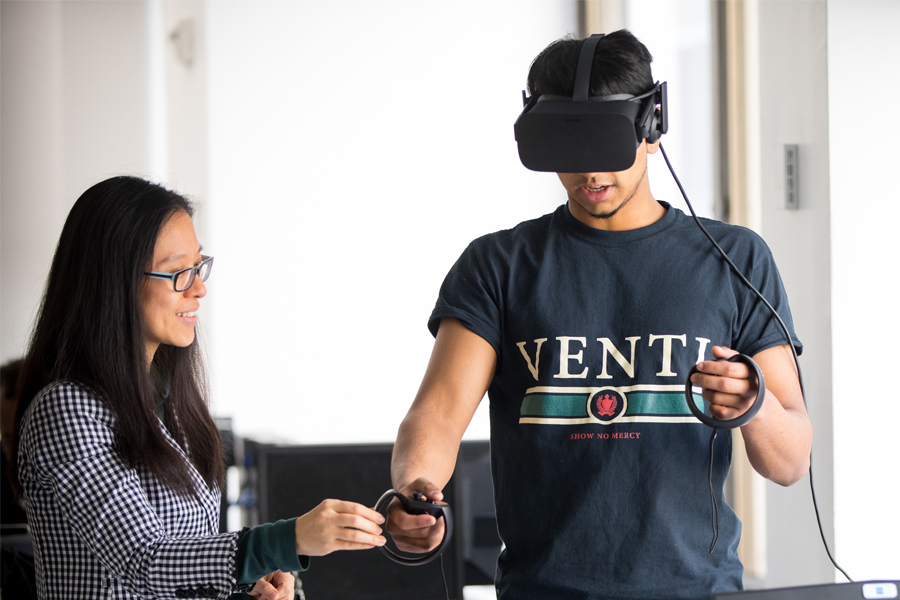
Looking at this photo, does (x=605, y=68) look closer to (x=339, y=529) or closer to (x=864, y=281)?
(x=339, y=529)

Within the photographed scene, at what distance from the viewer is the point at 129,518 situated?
1241 mm

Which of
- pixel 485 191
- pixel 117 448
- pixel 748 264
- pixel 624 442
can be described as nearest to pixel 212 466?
pixel 117 448

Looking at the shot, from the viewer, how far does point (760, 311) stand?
50.4 inches

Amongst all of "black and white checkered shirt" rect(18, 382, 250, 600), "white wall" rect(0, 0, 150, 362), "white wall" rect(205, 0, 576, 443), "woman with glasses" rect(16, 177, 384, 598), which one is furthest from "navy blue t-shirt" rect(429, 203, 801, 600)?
"white wall" rect(0, 0, 150, 362)

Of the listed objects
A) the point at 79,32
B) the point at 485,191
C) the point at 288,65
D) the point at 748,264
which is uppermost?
the point at 79,32

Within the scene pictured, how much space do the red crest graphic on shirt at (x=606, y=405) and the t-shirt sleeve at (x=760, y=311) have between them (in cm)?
21

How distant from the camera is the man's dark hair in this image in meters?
1.26

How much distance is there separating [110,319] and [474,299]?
1.95 feet

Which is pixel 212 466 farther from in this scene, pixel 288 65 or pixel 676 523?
pixel 288 65

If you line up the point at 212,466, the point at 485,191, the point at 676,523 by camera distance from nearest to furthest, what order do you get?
the point at 676,523, the point at 212,466, the point at 485,191

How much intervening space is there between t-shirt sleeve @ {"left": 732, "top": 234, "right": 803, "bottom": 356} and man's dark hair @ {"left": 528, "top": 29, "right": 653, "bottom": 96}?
0.31 metres

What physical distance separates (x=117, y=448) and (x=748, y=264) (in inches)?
39.0

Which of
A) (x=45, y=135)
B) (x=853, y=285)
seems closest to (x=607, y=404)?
(x=853, y=285)

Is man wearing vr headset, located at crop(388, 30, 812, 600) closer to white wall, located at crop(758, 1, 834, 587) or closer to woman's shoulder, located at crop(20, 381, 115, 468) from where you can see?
woman's shoulder, located at crop(20, 381, 115, 468)
